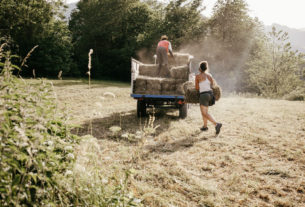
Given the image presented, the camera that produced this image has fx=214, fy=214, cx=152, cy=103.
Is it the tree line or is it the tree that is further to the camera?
the tree

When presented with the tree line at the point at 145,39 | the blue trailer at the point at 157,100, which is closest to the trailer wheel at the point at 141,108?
the blue trailer at the point at 157,100

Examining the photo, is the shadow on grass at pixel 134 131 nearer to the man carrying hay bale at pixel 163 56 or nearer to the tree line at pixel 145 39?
the man carrying hay bale at pixel 163 56

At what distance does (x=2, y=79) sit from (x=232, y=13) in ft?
89.4

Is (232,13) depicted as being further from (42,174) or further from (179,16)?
(42,174)

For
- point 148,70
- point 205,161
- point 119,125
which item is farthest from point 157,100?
point 205,161

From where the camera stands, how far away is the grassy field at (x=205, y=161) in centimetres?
254

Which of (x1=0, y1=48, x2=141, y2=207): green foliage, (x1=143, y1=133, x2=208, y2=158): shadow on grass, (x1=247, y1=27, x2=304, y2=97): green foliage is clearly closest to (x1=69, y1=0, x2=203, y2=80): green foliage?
(x1=247, y1=27, x2=304, y2=97): green foliage

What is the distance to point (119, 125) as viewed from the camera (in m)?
5.79

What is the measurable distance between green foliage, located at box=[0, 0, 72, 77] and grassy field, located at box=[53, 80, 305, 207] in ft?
62.0

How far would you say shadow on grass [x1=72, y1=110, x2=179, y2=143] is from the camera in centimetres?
497

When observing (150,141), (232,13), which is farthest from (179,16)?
(150,141)

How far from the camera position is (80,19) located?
101 ft

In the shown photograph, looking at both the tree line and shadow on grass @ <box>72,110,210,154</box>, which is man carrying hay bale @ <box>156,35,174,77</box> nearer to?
shadow on grass @ <box>72,110,210,154</box>

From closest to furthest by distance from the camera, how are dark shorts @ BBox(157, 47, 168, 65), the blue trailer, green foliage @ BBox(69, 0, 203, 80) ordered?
the blue trailer → dark shorts @ BBox(157, 47, 168, 65) → green foliage @ BBox(69, 0, 203, 80)
